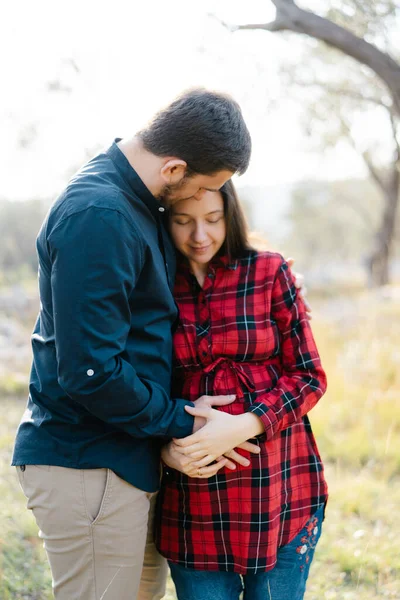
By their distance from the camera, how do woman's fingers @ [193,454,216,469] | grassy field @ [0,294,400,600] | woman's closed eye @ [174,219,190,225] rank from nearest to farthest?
woman's fingers @ [193,454,216,469]
woman's closed eye @ [174,219,190,225]
grassy field @ [0,294,400,600]

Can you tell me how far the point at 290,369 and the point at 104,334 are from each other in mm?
761

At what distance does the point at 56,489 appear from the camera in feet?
5.99

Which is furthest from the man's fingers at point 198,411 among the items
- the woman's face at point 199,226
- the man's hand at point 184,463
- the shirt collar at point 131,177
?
the shirt collar at point 131,177

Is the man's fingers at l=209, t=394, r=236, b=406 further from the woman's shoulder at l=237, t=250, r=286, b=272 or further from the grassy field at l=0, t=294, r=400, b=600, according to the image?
the grassy field at l=0, t=294, r=400, b=600

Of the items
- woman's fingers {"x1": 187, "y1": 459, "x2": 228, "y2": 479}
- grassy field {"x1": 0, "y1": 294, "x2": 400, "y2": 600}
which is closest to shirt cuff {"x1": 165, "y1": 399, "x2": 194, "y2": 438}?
woman's fingers {"x1": 187, "y1": 459, "x2": 228, "y2": 479}

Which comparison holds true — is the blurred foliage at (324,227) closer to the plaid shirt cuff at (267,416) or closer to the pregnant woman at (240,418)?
the pregnant woman at (240,418)

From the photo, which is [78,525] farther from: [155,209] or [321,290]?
[321,290]

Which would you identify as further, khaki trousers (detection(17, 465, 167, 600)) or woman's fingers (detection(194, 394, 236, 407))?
woman's fingers (detection(194, 394, 236, 407))

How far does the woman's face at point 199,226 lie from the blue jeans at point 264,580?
3.36 ft

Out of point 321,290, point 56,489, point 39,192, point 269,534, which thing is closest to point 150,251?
point 56,489

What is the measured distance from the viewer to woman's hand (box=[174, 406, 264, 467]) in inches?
74.9

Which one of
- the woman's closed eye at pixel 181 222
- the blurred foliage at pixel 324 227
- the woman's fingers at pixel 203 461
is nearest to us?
the woman's fingers at pixel 203 461

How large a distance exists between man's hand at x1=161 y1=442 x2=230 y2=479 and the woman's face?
65 centimetres

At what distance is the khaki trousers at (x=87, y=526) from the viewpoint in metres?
1.83
